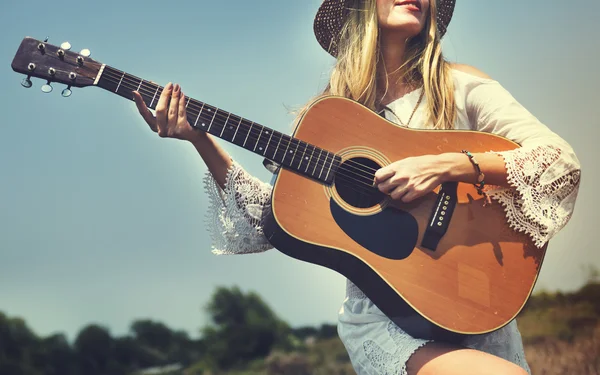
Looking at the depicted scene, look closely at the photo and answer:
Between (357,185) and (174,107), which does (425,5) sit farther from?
(174,107)

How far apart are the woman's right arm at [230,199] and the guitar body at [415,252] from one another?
141 mm

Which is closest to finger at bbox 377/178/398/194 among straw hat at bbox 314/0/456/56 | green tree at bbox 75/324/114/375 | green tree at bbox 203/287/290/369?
straw hat at bbox 314/0/456/56

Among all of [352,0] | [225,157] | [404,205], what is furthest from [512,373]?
[352,0]

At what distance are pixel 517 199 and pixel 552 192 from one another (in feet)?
0.25

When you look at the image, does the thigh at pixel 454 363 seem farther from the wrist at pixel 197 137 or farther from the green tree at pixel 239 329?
the green tree at pixel 239 329

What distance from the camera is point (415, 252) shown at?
A: 46.6 inches

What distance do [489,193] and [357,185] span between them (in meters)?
0.28

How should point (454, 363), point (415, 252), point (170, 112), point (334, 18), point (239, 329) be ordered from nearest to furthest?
point (454, 363) < point (415, 252) < point (170, 112) < point (334, 18) < point (239, 329)

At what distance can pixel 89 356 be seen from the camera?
9.37ft

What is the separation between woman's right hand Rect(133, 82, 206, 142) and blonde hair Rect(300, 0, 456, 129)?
40cm

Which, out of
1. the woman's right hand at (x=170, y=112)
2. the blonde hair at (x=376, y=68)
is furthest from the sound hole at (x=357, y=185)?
the woman's right hand at (x=170, y=112)

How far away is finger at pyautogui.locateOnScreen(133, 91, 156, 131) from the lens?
128 cm

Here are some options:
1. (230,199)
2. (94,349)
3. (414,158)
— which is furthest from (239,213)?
(94,349)

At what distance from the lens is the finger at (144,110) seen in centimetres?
128
